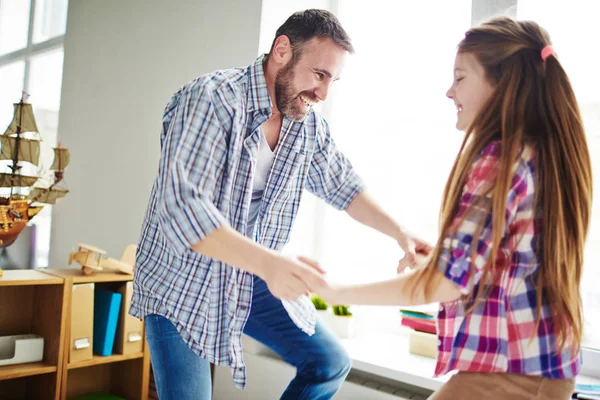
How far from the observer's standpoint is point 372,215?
1.60 metres

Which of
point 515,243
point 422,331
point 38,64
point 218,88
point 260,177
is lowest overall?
point 422,331

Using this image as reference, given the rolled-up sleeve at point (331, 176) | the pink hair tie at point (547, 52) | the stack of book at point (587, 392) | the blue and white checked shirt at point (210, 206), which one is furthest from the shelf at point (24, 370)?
the pink hair tie at point (547, 52)

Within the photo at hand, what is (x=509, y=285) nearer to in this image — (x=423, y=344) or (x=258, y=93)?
(x=258, y=93)

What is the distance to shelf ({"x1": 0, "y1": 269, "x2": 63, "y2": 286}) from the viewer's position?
1.97 meters

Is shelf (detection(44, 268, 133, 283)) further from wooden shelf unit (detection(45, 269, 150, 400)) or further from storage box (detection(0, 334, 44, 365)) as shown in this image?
storage box (detection(0, 334, 44, 365))

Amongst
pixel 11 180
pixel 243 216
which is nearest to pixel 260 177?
pixel 243 216

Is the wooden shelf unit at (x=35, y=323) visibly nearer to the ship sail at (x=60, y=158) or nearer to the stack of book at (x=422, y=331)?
the ship sail at (x=60, y=158)

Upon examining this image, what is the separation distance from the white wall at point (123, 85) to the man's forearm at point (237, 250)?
1.40 metres

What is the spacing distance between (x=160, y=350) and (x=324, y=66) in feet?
2.64

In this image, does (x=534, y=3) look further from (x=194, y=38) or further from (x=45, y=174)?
(x=45, y=174)

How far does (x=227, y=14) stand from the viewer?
247cm

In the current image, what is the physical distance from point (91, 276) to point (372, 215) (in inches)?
47.9

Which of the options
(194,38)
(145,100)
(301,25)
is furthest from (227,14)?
(301,25)

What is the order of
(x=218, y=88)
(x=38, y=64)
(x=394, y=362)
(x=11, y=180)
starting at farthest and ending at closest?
(x=38, y=64) → (x=11, y=180) → (x=394, y=362) → (x=218, y=88)
